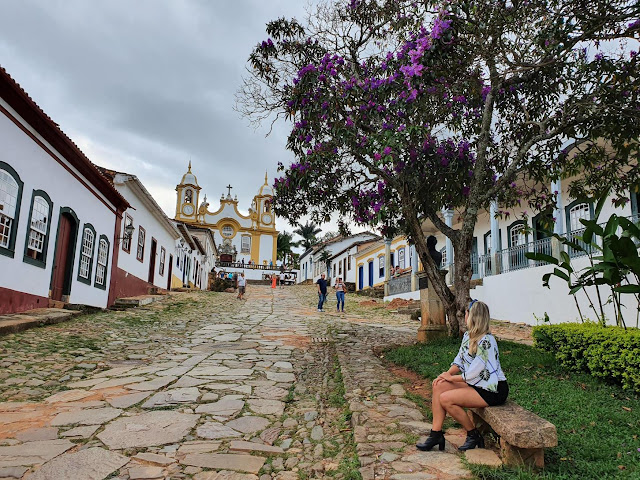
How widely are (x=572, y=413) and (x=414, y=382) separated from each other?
203cm

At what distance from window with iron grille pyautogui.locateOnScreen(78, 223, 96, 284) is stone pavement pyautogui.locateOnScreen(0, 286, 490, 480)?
11.8 ft

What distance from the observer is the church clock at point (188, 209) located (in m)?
51.4

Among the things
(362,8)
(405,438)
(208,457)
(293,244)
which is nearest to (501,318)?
(362,8)

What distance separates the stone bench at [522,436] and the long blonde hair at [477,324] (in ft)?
1.81

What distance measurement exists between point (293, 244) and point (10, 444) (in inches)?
2291

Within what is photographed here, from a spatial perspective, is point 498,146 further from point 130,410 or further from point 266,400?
point 130,410

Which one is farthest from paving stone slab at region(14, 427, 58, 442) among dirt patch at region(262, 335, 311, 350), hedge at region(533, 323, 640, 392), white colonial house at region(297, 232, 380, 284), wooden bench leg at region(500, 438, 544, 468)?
white colonial house at region(297, 232, 380, 284)

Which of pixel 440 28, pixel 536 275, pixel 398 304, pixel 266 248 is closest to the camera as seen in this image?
pixel 440 28

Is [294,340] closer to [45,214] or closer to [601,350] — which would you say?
[601,350]

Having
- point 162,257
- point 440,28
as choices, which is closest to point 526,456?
point 440,28

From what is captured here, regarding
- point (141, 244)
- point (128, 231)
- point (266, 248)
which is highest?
point (266, 248)

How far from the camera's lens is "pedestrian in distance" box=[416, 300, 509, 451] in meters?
3.35

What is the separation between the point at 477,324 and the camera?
3588 mm

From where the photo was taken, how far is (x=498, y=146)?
8688 mm
